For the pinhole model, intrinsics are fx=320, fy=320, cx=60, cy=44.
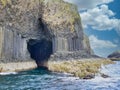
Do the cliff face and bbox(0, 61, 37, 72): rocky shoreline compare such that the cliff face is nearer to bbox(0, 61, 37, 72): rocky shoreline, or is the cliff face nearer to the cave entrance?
the cave entrance

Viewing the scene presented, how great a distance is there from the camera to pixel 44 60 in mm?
118312

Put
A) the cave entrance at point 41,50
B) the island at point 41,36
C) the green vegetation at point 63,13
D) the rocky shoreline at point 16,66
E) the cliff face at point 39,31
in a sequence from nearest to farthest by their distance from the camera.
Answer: the rocky shoreline at point 16,66, the island at point 41,36, the cliff face at point 39,31, the cave entrance at point 41,50, the green vegetation at point 63,13

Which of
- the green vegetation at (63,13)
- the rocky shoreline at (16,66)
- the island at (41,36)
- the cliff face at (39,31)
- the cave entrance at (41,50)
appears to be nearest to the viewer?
the rocky shoreline at (16,66)

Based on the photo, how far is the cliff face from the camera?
92.5m

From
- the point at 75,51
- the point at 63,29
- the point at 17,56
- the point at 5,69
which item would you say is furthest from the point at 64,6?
the point at 5,69

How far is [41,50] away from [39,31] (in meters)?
12.1

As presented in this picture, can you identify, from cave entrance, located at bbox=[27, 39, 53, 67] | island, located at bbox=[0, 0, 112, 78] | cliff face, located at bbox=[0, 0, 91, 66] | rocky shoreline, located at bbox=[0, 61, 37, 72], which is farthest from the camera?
cave entrance, located at bbox=[27, 39, 53, 67]

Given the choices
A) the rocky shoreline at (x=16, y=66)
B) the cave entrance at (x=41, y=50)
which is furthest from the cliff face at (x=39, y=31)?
the rocky shoreline at (x=16, y=66)

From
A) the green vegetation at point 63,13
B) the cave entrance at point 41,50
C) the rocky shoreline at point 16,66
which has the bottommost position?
the rocky shoreline at point 16,66

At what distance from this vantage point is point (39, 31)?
110 m

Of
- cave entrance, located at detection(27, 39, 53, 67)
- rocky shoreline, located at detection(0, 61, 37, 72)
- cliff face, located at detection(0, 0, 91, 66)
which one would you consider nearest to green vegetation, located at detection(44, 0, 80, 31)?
cliff face, located at detection(0, 0, 91, 66)

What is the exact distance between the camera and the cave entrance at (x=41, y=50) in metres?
115

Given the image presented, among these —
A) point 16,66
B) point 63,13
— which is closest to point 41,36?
point 63,13

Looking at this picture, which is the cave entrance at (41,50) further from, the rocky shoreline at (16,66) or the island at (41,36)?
the rocky shoreline at (16,66)
